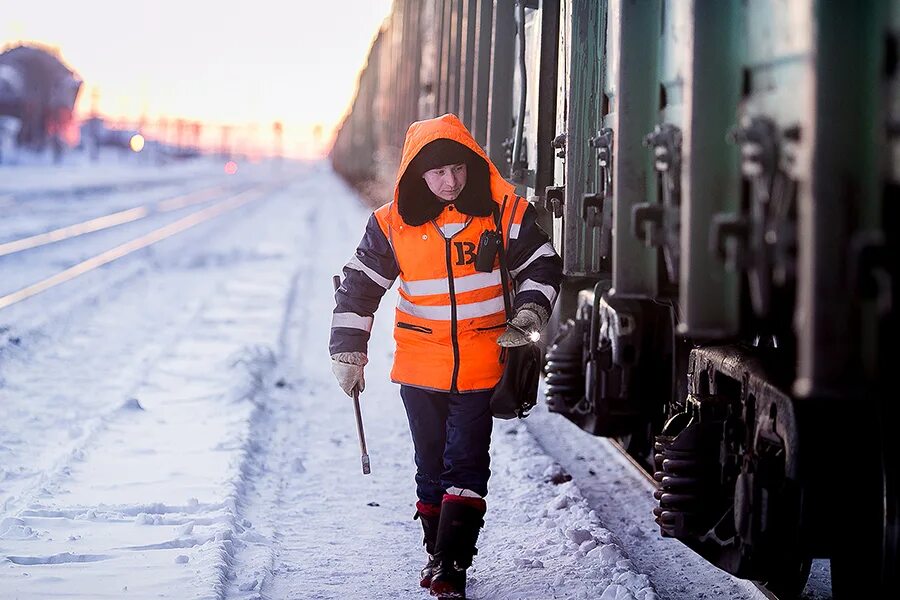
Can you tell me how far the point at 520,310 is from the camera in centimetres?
421

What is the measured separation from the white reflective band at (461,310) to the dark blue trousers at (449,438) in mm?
279

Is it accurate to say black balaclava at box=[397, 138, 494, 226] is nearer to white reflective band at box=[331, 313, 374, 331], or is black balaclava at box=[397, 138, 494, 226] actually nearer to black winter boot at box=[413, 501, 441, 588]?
white reflective band at box=[331, 313, 374, 331]

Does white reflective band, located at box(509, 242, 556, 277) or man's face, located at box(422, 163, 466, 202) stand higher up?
man's face, located at box(422, 163, 466, 202)

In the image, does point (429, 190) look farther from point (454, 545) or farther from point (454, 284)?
point (454, 545)

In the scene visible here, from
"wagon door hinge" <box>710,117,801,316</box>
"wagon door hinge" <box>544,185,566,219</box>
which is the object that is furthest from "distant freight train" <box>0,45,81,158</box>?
"wagon door hinge" <box>710,117,801,316</box>

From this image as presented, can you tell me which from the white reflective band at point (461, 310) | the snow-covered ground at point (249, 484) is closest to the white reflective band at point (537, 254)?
the white reflective band at point (461, 310)

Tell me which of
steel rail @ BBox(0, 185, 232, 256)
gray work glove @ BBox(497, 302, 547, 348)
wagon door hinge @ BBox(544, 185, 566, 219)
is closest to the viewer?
gray work glove @ BBox(497, 302, 547, 348)

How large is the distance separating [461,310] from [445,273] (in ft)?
0.47

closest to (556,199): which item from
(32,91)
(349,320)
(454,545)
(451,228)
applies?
(451,228)

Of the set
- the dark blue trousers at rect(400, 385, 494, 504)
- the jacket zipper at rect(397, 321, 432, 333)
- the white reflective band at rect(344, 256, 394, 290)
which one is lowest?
the dark blue trousers at rect(400, 385, 494, 504)

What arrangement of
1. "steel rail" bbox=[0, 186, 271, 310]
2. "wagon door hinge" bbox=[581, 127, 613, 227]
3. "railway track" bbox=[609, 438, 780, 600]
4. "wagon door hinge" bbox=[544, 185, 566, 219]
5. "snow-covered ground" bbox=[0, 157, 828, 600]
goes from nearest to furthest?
1. "snow-covered ground" bbox=[0, 157, 828, 600]
2. "wagon door hinge" bbox=[581, 127, 613, 227]
3. "wagon door hinge" bbox=[544, 185, 566, 219]
4. "railway track" bbox=[609, 438, 780, 600]
5. "steel rail" bbox=[0, 186, 271, 310]

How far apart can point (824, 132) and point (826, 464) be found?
4.01 ft

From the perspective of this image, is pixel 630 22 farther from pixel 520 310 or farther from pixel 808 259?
pixel 808 259

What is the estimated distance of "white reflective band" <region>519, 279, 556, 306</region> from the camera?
4.26 meters
